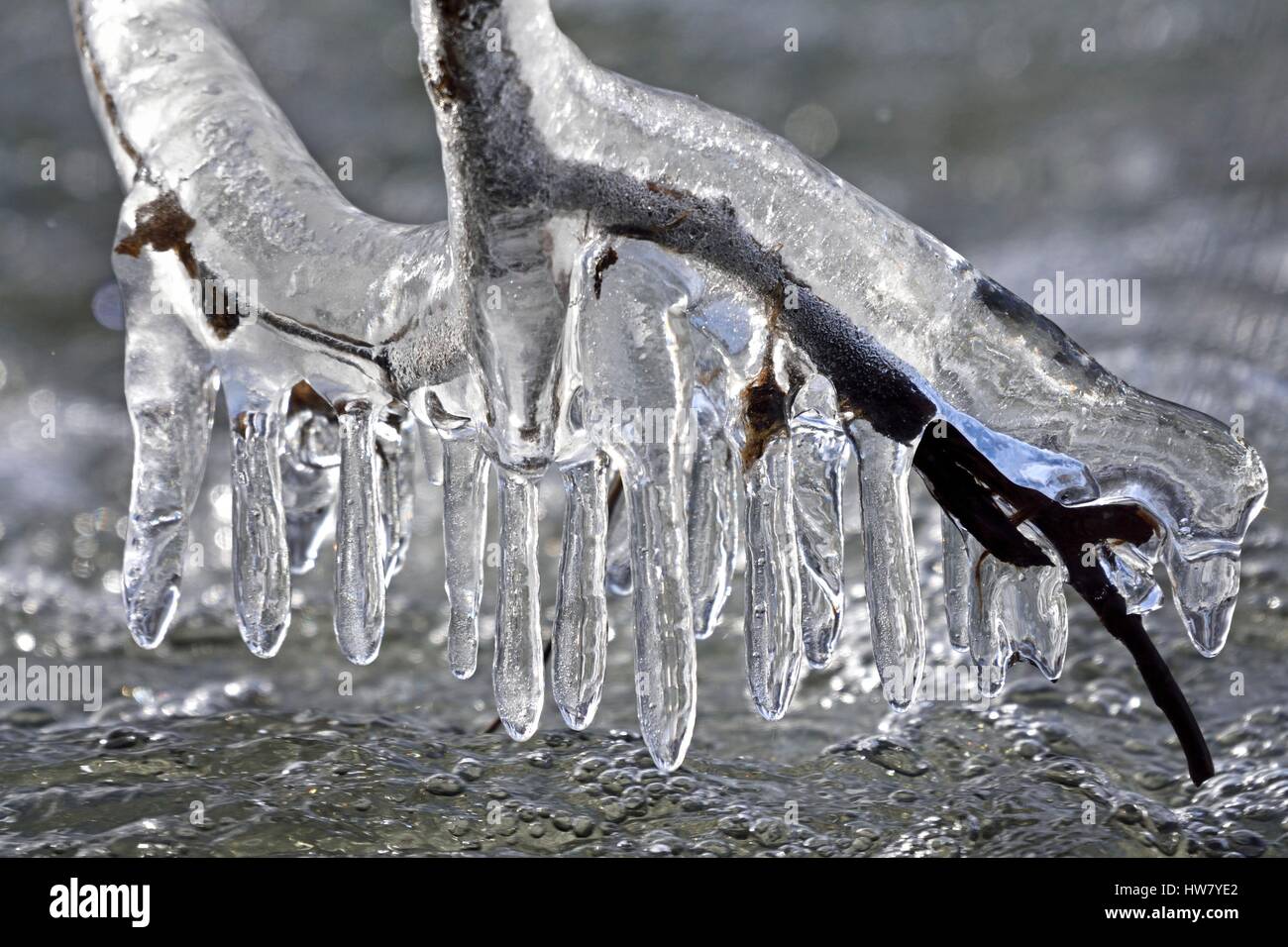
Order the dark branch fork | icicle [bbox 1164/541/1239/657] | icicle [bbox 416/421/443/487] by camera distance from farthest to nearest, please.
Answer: icicle [bbox 416/421/443/487]
icicle [bbox 1164/541/1239/657]
the dark branch fork

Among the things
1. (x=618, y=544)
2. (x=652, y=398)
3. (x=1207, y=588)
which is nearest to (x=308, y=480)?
(x=618, y=544)

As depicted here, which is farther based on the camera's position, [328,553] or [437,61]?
[328,553]

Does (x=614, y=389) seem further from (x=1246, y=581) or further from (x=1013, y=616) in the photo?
(x=1246, y=581)

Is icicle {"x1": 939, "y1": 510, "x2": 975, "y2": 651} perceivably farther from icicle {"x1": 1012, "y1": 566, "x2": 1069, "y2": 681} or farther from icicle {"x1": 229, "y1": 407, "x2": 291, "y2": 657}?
icicle {"x1": 229, "y1": 407, "x2": 291, "y2": 657}

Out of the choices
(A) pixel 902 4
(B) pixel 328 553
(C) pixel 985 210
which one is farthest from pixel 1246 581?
(A) pixel 902 4

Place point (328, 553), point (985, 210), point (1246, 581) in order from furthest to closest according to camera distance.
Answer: point (985, 210), point (328, 553), point (1246, 581)

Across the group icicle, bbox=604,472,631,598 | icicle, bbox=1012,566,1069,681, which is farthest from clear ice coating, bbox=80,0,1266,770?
icicle, bbox=604,472,631,598
